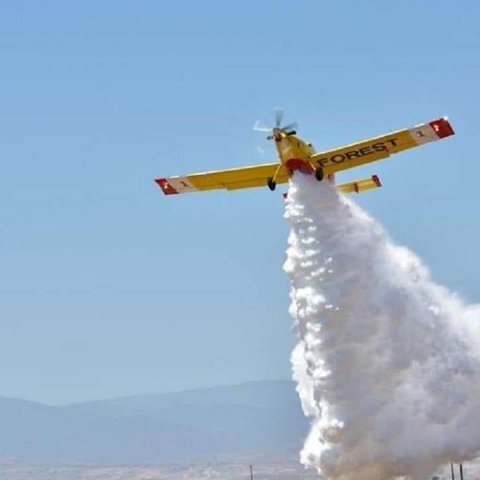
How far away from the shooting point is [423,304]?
8644 centimetres

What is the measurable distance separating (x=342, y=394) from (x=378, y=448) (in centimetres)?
383

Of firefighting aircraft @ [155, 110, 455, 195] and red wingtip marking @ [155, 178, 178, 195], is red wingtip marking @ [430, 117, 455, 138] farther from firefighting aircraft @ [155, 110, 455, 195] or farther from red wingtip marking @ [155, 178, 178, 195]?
red wingtip marking @ [155, 178, 178, 195]

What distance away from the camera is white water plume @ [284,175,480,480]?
3302 inches

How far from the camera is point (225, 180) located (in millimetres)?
90875

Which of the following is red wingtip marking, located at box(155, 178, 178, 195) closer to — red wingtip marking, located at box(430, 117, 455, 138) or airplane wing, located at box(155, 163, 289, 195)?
airplane wing, located at box(155, 163, 289, 195)

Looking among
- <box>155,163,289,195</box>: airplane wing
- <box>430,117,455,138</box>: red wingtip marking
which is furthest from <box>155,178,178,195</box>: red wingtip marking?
<box>430,117,455,138</box>: red wingtip marking

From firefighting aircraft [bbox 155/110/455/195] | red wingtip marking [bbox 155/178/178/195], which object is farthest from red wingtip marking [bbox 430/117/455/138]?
red wingtip marking [bbox 155/178/178/195]

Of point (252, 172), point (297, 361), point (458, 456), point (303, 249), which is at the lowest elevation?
point (458, 456)

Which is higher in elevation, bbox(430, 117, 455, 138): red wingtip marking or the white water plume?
bbox(430, 117, 455, 138): red wingtip marking

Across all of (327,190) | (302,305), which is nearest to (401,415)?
(302,305)

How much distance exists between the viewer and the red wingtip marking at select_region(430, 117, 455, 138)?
83.9 m

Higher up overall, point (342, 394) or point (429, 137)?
point (429, 137)

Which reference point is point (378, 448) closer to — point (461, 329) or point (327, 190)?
point (461, 329)

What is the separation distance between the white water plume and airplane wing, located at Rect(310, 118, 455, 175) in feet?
6.51
